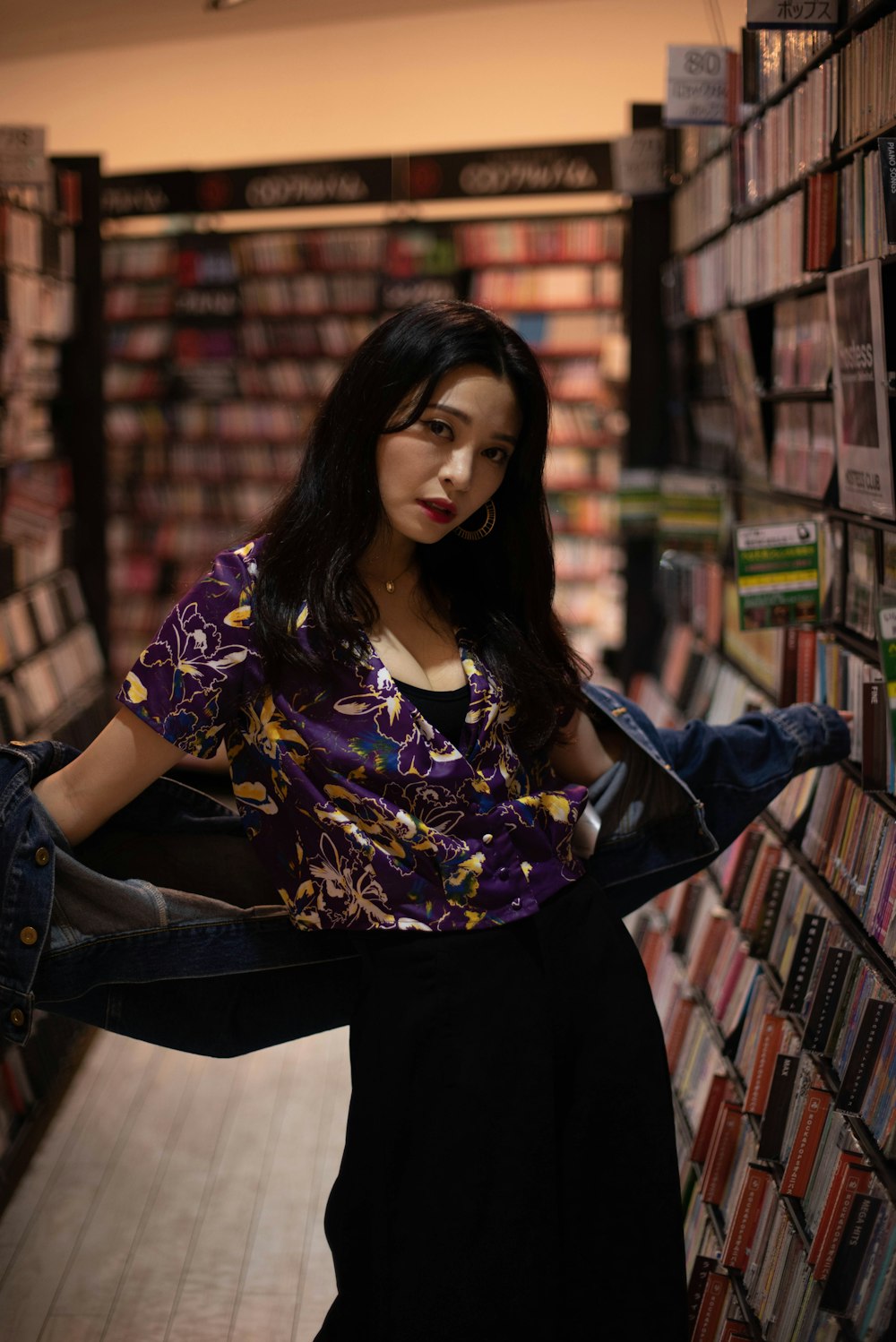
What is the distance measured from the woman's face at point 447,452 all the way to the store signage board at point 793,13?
89cm

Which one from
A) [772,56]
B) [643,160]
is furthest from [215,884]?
[643,160]


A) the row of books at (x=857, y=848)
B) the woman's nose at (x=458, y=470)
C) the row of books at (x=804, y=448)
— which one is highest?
the row of books at (x=804, y=448)

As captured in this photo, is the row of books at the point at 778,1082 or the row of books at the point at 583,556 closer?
the row of books at the point at 778,1082

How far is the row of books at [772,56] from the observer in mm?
2373

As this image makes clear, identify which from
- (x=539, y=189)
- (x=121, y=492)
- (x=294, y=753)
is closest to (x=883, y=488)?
(x=294, y=753)

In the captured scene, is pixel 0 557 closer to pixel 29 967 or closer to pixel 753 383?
pixel 753 383

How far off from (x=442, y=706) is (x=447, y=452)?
327 mm

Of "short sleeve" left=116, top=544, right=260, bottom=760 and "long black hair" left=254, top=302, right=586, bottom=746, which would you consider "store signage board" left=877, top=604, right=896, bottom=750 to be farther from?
"short sleeve" left=116, top=544, right=260, bottom=760

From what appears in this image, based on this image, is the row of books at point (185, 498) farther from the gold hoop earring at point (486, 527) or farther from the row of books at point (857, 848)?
the gold hoop earring at point (486, 527)

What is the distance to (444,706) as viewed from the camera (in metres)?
1.69

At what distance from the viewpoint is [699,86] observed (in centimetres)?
305

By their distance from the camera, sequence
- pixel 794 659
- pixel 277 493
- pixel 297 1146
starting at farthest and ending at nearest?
pixel 297 1146 → pixel 794 659 → pixel 277 493

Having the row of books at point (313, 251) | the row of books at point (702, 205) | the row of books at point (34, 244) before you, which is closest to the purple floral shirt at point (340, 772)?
the row of books at point (702, 205)

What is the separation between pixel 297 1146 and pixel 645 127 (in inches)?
132
